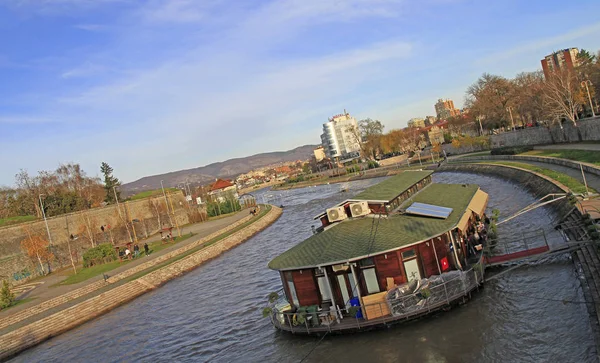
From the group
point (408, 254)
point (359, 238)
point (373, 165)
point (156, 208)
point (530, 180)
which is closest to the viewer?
point (408, 254)

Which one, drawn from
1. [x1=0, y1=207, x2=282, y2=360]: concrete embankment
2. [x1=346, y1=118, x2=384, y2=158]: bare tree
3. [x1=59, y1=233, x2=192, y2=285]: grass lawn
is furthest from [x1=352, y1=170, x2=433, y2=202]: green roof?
[x1=346, y1=118, x2=384, y2=158]: bare tree

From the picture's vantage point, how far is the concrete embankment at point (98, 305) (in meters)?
29.5

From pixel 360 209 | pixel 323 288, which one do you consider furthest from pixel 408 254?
pixel 360 209

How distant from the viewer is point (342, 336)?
62.5 feet

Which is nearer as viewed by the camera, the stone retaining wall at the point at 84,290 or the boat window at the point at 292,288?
the boat window at the point at 292,288

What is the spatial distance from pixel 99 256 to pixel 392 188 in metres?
37.2

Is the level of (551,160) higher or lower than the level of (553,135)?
lower

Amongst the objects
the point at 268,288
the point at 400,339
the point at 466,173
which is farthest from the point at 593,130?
the point at 400,339

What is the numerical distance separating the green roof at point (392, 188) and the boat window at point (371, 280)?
532cm

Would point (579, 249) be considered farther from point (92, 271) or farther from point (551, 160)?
point (92, 271)

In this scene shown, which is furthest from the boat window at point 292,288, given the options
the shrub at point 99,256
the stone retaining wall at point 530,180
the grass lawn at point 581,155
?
the shrub at point 99,256

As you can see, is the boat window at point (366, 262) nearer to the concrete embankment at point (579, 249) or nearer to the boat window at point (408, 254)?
the boat window at point (408, 254)

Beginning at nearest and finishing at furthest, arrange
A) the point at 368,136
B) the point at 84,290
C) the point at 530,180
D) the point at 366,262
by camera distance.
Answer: the point at 366,262 < the point at 84,290 < the point at 530,180 < the point at 368,136

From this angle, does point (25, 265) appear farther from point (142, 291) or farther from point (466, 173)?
point (466, 173)
